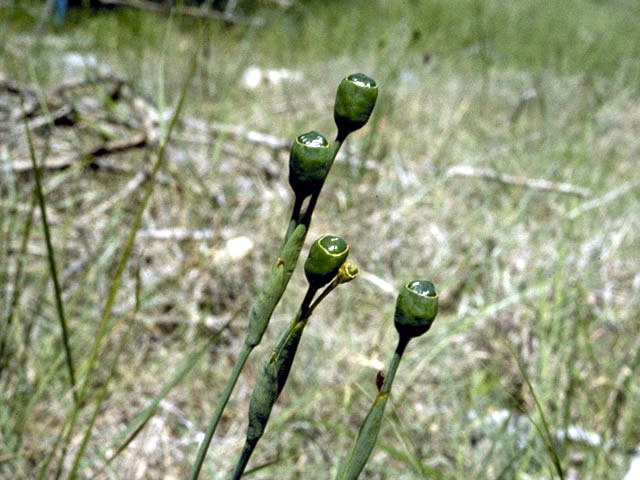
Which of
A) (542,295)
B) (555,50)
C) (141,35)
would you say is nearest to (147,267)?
(542,295)

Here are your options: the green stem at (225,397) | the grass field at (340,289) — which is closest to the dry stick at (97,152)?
the grass field at (340,289)

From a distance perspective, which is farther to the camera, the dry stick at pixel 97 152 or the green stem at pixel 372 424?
the dry stick at pixel 97 152

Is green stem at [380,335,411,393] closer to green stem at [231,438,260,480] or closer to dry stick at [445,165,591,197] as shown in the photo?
green stem at [231,438,260,480]

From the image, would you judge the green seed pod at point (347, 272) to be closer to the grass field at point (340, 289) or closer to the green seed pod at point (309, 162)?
the green seed pod at point (309, 162)

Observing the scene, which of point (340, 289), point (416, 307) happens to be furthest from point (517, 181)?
point (416, 307)

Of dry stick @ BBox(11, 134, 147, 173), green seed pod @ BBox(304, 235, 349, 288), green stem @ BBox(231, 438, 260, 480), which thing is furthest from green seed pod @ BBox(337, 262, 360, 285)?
dry stick @ BBox(11, 134, 147, 173)

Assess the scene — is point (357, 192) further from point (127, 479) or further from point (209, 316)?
point (127, 479)
